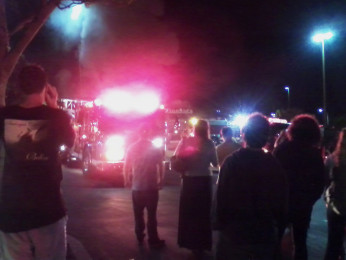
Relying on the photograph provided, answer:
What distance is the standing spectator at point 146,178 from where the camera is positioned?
24.0 feet

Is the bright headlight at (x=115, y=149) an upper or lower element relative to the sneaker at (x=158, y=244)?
upper

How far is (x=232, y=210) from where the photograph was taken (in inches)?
133

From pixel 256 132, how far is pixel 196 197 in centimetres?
326

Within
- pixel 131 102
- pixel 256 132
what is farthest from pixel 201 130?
pixel 131 102

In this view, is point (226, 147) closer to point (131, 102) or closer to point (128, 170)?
point (128, 170)

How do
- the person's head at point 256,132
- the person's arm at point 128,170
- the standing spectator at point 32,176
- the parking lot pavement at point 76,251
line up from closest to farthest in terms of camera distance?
the standing spectator at point 32,176 < the person's head at point 256,132 < the parking lot pavement at point 76,251 < the person's arm at point 128,170

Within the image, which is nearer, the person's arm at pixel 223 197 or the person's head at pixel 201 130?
the person's arm at pixel 223 197

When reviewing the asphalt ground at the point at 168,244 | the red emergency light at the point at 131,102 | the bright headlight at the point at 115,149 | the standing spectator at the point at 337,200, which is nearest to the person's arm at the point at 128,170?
the asphalt ground at the point at 168,244

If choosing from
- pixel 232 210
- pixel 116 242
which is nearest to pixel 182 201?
pixel 116 242

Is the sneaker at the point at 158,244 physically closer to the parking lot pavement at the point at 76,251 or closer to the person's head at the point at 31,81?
the parking lot pavement at the point at 76,251

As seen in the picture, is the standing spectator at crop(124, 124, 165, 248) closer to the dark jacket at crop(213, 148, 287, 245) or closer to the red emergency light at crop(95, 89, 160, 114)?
the dark jacket at crop(213, 148, 287, 245)

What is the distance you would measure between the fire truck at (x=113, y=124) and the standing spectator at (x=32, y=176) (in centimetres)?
1226

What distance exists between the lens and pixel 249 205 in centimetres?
334

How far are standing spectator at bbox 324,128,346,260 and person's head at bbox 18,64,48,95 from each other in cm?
309
